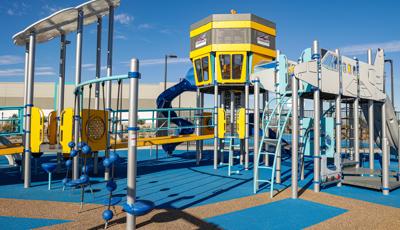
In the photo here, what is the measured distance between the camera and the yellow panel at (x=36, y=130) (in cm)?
948

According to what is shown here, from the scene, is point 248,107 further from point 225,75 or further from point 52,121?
point 52,121

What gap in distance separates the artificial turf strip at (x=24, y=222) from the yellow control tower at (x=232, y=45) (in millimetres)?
10295

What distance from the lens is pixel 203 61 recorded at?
15.3 m

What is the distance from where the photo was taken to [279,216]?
6.53m

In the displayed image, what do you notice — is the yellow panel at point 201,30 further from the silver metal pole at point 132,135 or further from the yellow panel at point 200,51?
the silver metal pole at point 132,135

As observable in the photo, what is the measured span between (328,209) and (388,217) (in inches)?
48.2

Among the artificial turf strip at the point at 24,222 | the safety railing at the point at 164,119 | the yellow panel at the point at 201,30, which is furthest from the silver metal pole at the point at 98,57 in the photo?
the artificial turf strip at the point at 24,222

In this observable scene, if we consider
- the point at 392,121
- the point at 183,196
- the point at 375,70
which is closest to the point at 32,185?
the point at 183,196

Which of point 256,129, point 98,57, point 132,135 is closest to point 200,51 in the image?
point 98,57

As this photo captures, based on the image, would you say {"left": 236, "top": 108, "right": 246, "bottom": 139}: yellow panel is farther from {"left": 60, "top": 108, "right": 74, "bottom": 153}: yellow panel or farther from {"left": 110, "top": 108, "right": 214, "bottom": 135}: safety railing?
{"left": 60, "top": 108, "right": 74, "bottom": 153}: yellow panel

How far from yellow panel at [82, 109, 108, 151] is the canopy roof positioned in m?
3.36

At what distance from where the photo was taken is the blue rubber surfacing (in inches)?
232

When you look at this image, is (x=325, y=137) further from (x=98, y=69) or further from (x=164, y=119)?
(x=164, y=119)

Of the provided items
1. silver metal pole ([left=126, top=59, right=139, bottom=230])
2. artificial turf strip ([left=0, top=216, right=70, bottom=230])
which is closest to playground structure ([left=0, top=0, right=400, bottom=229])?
silver metal pole ([left=126, top=59, right=139, bottom=230])
